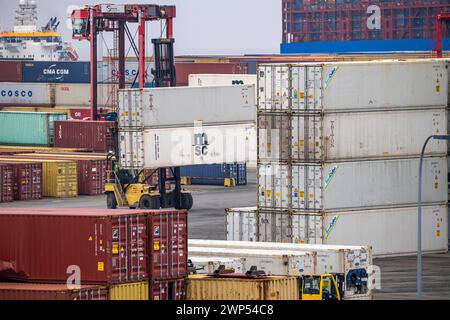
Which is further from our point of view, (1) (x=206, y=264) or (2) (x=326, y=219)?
(2) (x=326, y=219)

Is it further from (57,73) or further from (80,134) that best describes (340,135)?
(57,73)

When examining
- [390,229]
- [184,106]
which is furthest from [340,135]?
[184,106]

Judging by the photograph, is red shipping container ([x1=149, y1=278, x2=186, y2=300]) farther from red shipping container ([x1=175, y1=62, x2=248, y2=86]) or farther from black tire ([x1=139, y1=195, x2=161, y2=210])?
red shipping container ([x1=175, y1=62, x2=248, y2=86])

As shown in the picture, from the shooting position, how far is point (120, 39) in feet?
381

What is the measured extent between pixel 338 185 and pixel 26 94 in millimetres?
90120

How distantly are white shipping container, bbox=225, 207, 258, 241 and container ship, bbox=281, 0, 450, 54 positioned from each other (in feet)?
375

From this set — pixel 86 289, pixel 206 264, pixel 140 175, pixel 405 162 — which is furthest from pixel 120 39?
pixel 86 289

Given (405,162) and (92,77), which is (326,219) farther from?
(92,77)

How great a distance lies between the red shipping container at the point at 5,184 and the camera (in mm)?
88875

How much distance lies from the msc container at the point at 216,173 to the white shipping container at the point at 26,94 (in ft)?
143

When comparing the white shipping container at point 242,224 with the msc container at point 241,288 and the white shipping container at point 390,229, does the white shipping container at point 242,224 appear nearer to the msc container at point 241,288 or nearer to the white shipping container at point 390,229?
the white shipping container at point 390,229

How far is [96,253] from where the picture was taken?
38.1 meters

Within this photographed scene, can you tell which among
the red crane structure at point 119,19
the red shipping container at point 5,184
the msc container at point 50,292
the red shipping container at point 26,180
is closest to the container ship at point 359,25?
the red crane structure at point 119,19
